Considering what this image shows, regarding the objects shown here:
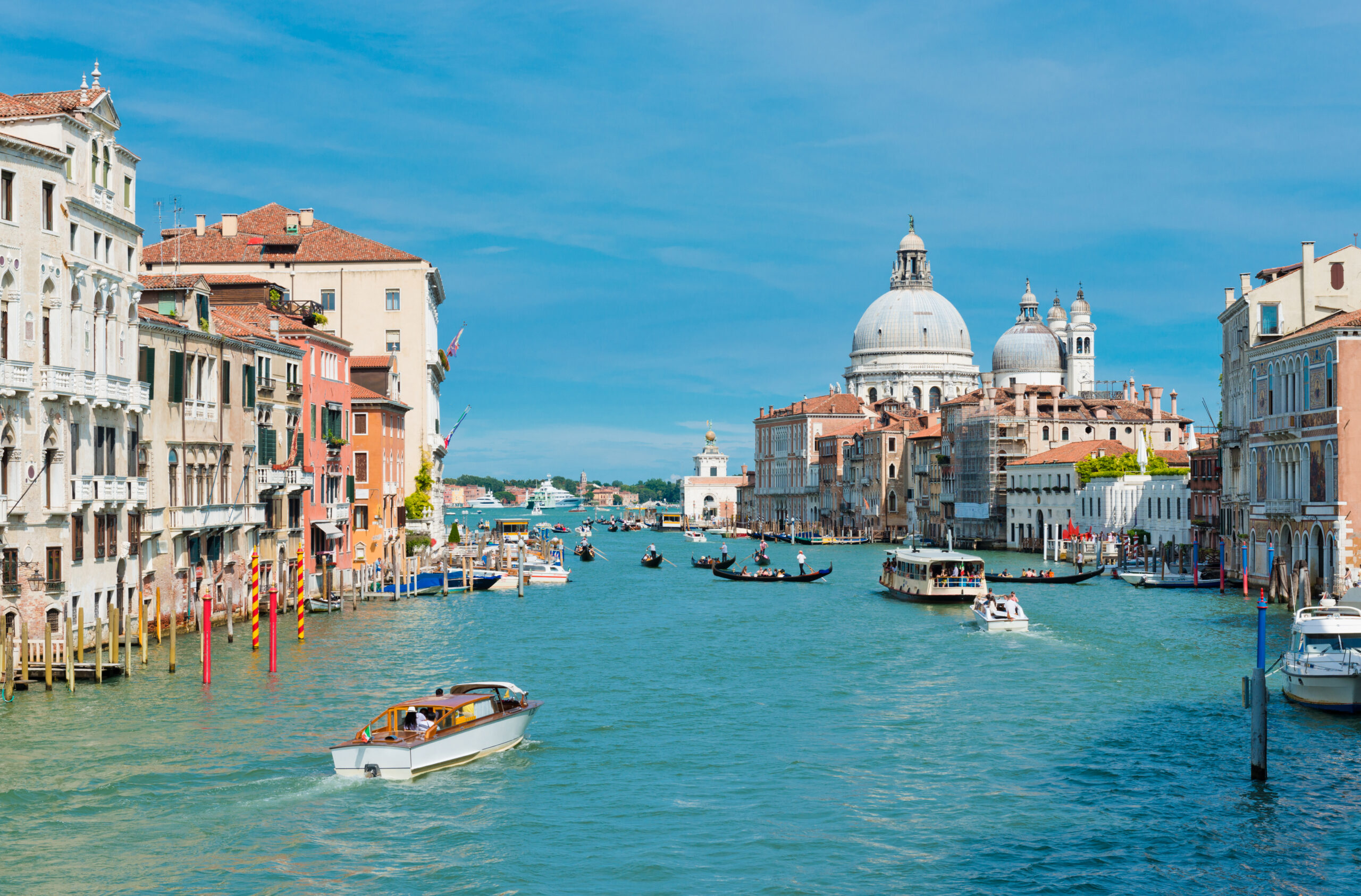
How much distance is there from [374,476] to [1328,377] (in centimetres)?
2773

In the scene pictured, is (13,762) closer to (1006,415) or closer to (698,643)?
(698,643)

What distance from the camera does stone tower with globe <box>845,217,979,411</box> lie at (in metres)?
137

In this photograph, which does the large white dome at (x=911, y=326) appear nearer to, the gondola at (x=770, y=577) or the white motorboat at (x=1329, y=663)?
the gondola at (x=770, y=577)

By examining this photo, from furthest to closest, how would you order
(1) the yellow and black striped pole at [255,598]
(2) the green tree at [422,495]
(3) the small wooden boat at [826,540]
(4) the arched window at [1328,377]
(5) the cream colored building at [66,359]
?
(3) the small wooden boat at [826,540] → (2) the green tree at [422,495] → (4) the arched window at [1328,377] → (1) the yellow and black striped pole at [255,598] → (5) the cream colored building at [66,359]

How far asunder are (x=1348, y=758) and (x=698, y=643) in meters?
17.2

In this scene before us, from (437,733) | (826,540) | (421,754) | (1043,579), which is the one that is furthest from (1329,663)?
(826,540)

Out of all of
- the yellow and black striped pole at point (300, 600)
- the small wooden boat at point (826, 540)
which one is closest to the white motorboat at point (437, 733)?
the yellow and black striped pole at point (300, 600)

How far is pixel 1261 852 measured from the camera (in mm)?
15508

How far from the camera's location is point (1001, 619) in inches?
1428

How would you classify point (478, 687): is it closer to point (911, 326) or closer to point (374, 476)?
point (374, 476)

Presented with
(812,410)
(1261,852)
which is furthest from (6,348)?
(812,410)

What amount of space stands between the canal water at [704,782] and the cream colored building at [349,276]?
2819 cm

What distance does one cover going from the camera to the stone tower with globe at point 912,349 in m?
137

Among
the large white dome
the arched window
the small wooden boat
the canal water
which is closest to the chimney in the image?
the arched window
